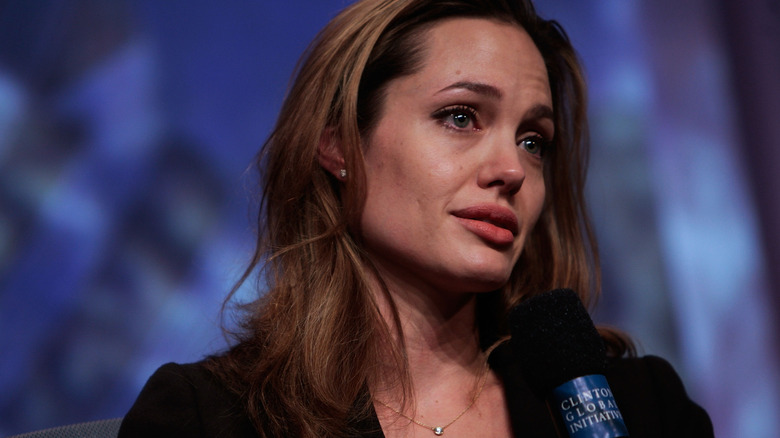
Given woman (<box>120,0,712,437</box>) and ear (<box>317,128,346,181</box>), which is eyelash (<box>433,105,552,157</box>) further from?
ear (<box>317,128,346,181</box>)

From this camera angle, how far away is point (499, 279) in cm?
144

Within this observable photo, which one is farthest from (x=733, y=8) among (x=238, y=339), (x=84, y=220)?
(x=84, y=220)

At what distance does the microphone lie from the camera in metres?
0.88

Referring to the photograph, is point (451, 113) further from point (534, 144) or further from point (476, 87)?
point (534, 144)

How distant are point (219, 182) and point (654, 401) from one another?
1.06 m

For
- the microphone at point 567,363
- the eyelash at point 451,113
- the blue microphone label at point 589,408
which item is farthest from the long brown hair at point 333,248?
the blue microphone label at point 589,408

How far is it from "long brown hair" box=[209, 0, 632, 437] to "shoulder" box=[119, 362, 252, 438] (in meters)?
0.03

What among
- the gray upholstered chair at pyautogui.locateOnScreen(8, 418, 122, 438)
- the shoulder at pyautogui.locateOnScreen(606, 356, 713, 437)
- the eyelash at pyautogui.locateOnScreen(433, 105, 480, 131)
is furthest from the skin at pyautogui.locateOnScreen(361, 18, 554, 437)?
the gray upholstered chair at pyautogui.locateOnScreen(8, 418, 122, 438)

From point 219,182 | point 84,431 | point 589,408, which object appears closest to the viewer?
point 589,408

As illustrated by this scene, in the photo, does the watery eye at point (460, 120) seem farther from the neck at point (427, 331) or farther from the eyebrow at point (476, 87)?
the neck at point (427, 331)

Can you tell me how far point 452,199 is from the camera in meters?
1.41

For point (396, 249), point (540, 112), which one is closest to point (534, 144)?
point (540, 112)

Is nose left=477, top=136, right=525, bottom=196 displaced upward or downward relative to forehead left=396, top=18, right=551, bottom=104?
downward

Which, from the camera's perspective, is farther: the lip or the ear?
the ear
